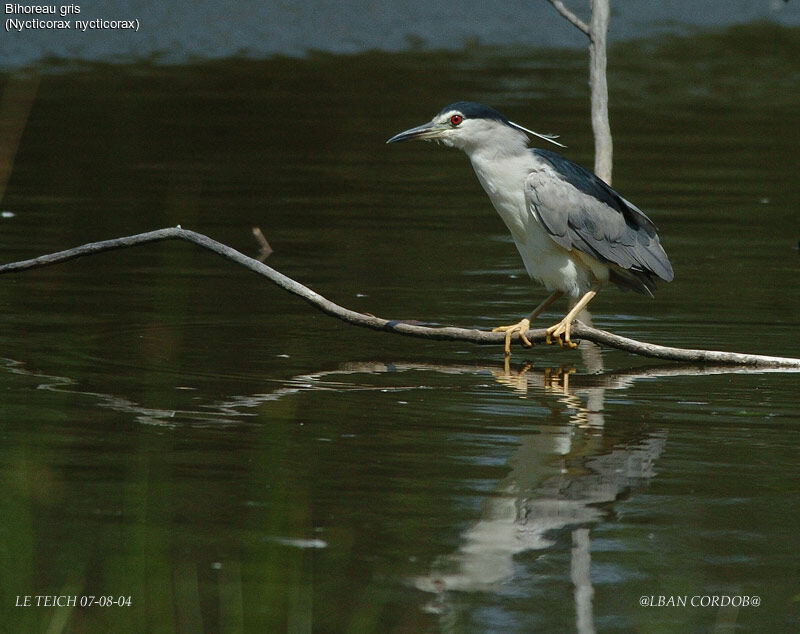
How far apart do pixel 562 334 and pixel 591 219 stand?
640 millimetres

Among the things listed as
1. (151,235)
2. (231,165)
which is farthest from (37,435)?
(231,165)

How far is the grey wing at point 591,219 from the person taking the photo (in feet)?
25.2

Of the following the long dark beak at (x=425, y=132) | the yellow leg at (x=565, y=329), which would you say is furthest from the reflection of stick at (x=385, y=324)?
the long dark beak at (x=425, y=132)

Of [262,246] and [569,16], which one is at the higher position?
[569,16]

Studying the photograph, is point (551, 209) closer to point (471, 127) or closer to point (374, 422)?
point (471, 127)

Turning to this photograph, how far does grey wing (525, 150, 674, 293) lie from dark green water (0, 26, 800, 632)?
0.63 meters

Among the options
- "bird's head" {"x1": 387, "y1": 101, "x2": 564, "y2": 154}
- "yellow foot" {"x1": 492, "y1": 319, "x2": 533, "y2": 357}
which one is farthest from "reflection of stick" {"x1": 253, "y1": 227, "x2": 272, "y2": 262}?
"yellow foot" {"x1": 492, "y1": 319, "x2": 533, "y2": 357}

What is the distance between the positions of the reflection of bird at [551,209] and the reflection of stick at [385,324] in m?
0.24

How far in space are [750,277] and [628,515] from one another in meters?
5.48

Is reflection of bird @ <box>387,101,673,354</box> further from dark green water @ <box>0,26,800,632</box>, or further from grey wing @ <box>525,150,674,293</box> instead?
dark green water @ <box>0,26,800,632</box>

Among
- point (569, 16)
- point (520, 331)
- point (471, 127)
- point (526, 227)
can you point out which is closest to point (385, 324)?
point (520, 331)

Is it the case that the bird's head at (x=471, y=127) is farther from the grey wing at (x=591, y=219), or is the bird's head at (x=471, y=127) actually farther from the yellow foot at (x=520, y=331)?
the yellow foot at (x=520, y=331)

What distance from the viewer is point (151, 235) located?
7562 millimetres

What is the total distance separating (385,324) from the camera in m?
7.76
